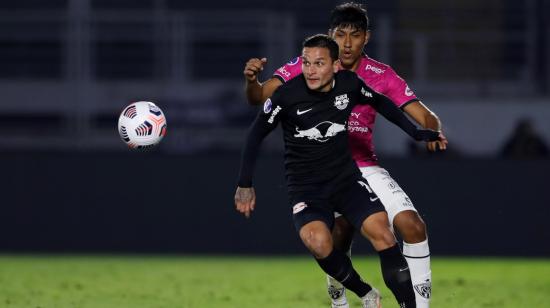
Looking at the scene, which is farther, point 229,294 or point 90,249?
point 90,249

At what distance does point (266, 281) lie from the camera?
10.3 m

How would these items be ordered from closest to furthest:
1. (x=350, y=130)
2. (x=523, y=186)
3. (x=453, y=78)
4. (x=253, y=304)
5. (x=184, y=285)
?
(x=350, y=130), (x=253, y=304), (x=184, y=285), (x=523, y=186), (x=453, y=78)

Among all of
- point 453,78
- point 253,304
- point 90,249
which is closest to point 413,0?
point 453,78

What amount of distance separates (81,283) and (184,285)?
3.16ft

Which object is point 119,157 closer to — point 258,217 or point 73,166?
point 73,166

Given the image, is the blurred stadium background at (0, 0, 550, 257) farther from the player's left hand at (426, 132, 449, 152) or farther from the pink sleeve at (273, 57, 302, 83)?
the player's left hand at (426, 132, 449, 152)

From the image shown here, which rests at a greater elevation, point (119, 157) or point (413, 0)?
point (413, 0)

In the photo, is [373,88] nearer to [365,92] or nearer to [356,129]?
[356,129]

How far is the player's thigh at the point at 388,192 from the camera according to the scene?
6.73 m

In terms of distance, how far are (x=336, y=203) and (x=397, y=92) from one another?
0.91 m

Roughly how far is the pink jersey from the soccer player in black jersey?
36cm

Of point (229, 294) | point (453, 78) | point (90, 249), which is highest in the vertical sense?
point (453, 78)

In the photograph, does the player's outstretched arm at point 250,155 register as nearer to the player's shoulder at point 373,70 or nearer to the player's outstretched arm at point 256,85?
the player's outstretched arm at point 256,85

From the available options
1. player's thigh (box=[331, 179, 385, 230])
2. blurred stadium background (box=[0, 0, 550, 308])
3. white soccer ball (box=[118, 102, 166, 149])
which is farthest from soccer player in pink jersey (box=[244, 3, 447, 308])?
blurred stadium background (box=[0, 0, 550, 308])
